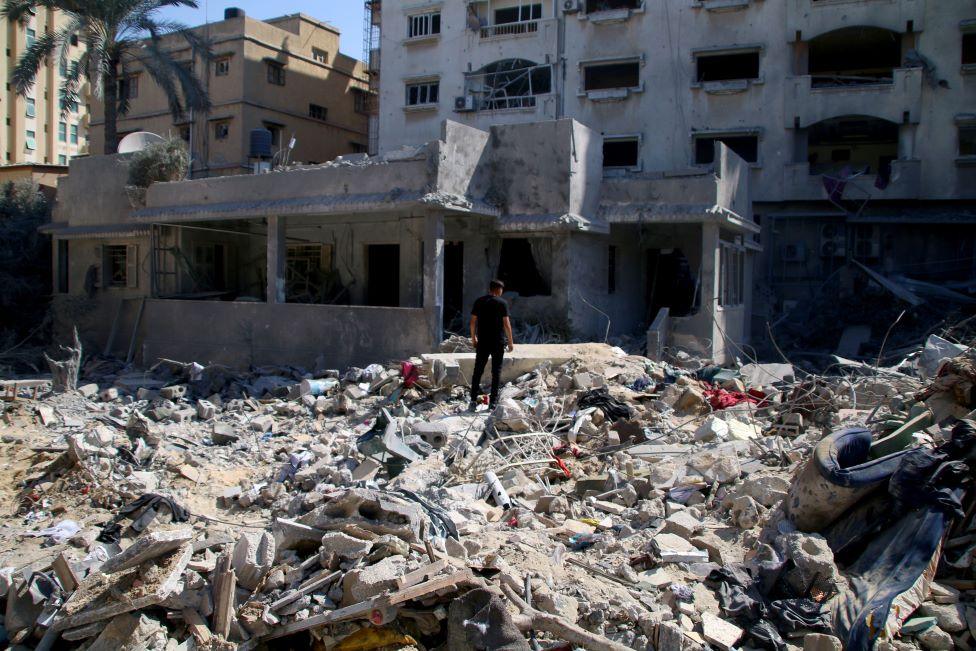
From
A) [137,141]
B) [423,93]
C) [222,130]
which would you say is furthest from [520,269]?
[222,130]

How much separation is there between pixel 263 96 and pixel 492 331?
25.4 m

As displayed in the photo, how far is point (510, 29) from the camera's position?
27.5 metres

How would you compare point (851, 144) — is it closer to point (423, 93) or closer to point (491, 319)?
point (423, 93)

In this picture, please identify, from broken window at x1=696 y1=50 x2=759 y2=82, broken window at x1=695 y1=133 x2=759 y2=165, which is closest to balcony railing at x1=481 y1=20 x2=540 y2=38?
broken window at x1=696 y1=50 x2=759 y2=82

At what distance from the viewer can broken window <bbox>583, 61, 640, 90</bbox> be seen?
87.5ft

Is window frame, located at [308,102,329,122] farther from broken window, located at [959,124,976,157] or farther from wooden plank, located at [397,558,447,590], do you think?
wooden plank, located at [397,558,447,590]

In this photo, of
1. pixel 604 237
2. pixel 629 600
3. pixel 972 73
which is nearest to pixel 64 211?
pixel 604 237

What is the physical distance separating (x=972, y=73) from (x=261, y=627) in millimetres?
25286

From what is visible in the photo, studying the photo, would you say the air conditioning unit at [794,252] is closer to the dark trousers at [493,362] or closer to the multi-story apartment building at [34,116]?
the dark trousers at [493,362]

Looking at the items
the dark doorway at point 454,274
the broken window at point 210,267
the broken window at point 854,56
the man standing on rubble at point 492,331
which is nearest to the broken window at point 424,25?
the broken window at point 854,56

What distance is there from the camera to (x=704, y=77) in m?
25.6

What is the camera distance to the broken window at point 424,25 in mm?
28984

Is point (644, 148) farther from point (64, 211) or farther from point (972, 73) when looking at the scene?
point (64, 211)

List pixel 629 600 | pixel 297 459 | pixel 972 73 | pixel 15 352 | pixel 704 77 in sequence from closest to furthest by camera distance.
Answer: pixel 629 600 < pixel 297 459 < pixel 15 352 < pixel 972 73 < pixel 704 77
